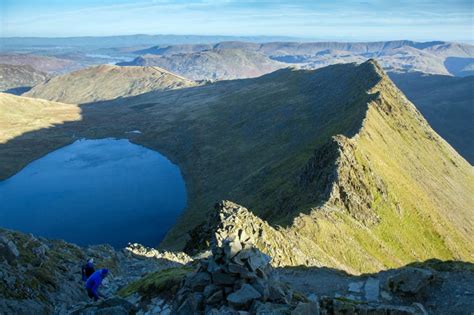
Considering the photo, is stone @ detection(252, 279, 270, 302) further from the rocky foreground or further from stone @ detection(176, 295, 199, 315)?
stone @ detection(176, 295, 199, 315)

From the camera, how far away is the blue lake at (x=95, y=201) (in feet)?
406

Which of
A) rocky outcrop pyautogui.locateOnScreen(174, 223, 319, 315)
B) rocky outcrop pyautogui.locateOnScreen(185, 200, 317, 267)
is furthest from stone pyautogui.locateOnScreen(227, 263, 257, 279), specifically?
rocky outcrop pyautogui.locateOnScreen(185, 200, 317, 267)

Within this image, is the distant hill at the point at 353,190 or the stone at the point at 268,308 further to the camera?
the distant hill at the point at 353,190

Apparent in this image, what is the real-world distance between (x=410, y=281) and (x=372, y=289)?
3.42 metres

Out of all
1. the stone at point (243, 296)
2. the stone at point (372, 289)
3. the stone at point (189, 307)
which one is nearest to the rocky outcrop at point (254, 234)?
the stone at point (372, 289)

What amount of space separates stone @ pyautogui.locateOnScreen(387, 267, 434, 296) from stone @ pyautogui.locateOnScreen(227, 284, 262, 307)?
14.7 m

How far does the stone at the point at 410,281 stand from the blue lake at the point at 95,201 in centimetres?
8646

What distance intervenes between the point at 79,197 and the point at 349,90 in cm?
11003

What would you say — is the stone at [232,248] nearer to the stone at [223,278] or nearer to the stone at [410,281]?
the stone at [223,278]

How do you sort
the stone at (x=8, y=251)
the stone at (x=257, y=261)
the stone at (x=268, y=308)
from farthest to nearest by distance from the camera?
1. the stone at (x=8, y=251)
2. the stone at (x=257, y=261)
3. the stone at (x=268, y=308)

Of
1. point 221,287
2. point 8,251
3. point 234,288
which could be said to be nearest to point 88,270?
point 8,251

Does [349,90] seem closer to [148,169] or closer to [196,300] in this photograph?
[148,169]

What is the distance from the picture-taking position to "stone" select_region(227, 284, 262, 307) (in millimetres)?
24688

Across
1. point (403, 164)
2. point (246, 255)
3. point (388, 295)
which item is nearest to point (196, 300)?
point (246, 255)
